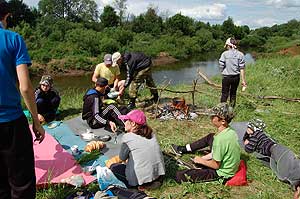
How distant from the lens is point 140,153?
127 inches

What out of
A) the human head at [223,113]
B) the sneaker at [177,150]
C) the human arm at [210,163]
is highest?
the human head at [223,113]

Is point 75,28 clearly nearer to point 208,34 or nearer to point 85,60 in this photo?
point 85,60

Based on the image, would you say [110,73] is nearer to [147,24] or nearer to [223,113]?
[223,113]

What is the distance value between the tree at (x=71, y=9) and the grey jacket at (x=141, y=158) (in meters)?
44.0

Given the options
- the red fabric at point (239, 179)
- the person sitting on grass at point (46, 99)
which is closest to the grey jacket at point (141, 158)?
the red fabric at point (239, 179)

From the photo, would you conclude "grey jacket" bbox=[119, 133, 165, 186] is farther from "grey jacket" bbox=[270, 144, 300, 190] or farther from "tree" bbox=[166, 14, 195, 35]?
"tree" bbox=[166, 14, 195, 35]

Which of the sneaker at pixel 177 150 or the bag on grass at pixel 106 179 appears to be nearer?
the bag on grass at pixel 106 179

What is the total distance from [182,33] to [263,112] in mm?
44690

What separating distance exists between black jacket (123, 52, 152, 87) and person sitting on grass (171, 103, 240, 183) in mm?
2886

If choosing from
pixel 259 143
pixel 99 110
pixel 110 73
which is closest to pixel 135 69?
pixel 110 73

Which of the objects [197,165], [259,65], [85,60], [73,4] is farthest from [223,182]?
[73,4]

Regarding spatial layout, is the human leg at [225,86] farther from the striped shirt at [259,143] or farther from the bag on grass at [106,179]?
the bag on grass at [106,179]

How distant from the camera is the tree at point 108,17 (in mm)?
43625

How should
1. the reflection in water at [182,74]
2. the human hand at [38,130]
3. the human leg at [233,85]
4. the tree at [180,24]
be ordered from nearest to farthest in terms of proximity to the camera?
the human hand at [38,130]
the human leg at [233,85]
the reflection in water at [182,74]
the tree at [180,24]
